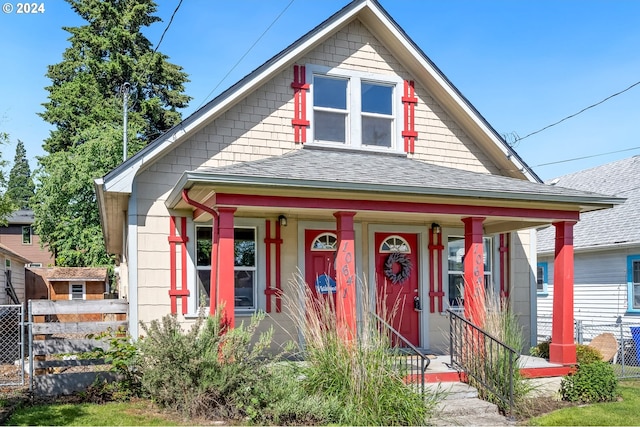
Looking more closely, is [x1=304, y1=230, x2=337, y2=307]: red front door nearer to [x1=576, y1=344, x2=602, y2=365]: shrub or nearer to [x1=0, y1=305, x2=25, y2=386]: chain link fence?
[x1=576, y1=344, x2=602, y2=365]: shrub

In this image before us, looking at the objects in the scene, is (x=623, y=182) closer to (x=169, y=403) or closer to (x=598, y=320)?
(x=598, y=320)

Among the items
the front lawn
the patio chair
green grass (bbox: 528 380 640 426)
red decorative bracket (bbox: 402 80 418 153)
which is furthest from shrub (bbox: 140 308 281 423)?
the patio chair

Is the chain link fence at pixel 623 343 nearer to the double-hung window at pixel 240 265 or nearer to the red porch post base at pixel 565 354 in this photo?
the red porch post base at pixel 565 354

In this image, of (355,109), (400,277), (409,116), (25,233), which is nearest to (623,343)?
(400,277)

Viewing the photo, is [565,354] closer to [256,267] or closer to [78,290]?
[256,267]

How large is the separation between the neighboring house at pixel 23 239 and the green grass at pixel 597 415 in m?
36.3

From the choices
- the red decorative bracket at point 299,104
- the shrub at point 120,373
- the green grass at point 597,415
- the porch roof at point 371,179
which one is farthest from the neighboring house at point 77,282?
the green grass at point 597,415

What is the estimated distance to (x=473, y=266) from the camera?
29.8 feet

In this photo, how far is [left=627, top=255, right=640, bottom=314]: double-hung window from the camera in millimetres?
15016

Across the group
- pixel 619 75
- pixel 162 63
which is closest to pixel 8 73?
pixel 619 75

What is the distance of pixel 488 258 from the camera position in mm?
11781

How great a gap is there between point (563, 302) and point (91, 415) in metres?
7.27

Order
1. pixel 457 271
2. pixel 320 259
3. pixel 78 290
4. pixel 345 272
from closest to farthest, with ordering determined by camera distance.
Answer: pixel 345 272, pixel 320 259, pixel 457 271, pixel 78 290

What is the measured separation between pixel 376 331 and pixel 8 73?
906 centimetres
